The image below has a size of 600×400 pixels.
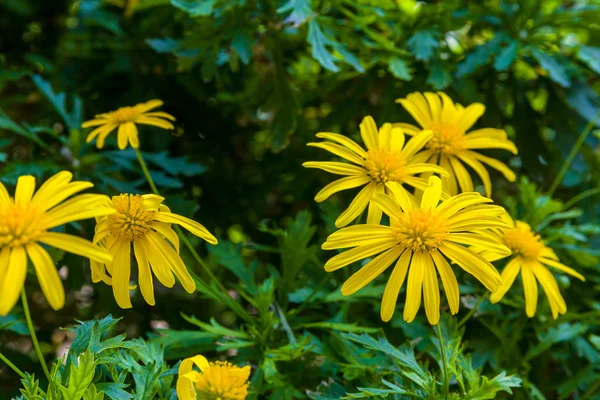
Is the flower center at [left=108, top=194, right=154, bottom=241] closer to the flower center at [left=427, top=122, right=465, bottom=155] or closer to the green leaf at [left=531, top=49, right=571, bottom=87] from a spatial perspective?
the flower center at [left=427, top=122, right=465, bottom=155]

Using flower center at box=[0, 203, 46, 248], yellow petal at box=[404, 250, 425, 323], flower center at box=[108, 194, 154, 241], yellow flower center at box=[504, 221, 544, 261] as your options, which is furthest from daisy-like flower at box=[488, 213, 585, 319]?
flower center at box=[0, 203, 46, 248]

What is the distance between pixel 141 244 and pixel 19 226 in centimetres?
15

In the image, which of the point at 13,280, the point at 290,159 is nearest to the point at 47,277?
the point at 13,280

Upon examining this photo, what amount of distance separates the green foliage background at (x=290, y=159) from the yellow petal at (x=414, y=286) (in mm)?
117

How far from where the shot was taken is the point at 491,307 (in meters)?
0.95

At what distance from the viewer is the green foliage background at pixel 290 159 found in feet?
2.80

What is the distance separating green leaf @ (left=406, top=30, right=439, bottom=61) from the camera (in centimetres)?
111

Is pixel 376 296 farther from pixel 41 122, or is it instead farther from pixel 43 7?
pixel 43 7

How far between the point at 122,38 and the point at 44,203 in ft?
3.31

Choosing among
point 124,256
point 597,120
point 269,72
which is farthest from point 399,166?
point 597,120

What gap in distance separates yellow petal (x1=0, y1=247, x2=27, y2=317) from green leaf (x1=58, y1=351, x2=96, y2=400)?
0.12 m

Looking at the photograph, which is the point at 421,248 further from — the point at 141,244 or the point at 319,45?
the point at 319,45

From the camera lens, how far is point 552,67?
119 centimetres

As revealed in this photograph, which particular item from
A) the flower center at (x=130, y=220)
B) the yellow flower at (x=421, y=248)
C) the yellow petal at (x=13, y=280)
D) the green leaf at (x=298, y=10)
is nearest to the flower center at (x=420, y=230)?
the yellow flower at (x=421, y=248)
